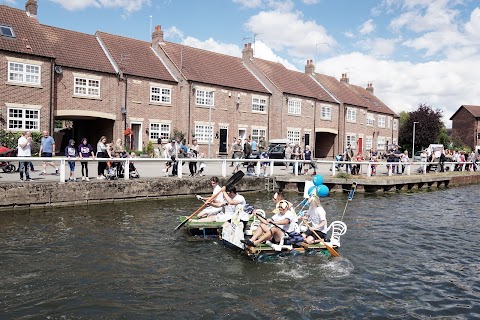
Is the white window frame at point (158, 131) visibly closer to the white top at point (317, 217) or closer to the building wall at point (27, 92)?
the building wall at point (27, 92)

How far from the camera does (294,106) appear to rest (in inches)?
1609

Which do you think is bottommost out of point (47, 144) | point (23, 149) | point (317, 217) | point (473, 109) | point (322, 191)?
point (317, 217)

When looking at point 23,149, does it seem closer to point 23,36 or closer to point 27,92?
point 27,92

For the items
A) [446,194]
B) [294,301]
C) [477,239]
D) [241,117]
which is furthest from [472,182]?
[294,301]

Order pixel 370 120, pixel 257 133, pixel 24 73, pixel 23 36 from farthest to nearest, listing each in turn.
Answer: pixel 370 120 → pixel 257 133 → pixel 23 36 → pixel 24 73

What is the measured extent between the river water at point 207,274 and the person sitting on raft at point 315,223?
1.67ft

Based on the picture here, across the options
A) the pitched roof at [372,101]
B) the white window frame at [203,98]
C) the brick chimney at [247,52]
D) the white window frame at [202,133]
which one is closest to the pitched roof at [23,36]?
the white window frame at [203,98]

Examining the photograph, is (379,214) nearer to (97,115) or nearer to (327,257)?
(327,257)

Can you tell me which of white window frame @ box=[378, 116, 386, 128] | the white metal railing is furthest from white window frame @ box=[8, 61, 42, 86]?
white window frame @ box=[378, 116, 386, 128]

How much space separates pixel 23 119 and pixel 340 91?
1329 inches

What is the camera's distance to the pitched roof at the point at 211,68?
113ft

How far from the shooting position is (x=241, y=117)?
37.0 m

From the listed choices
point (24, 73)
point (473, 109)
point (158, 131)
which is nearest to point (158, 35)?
point (158, 131)

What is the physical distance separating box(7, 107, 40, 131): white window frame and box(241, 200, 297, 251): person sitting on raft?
2060 cm
